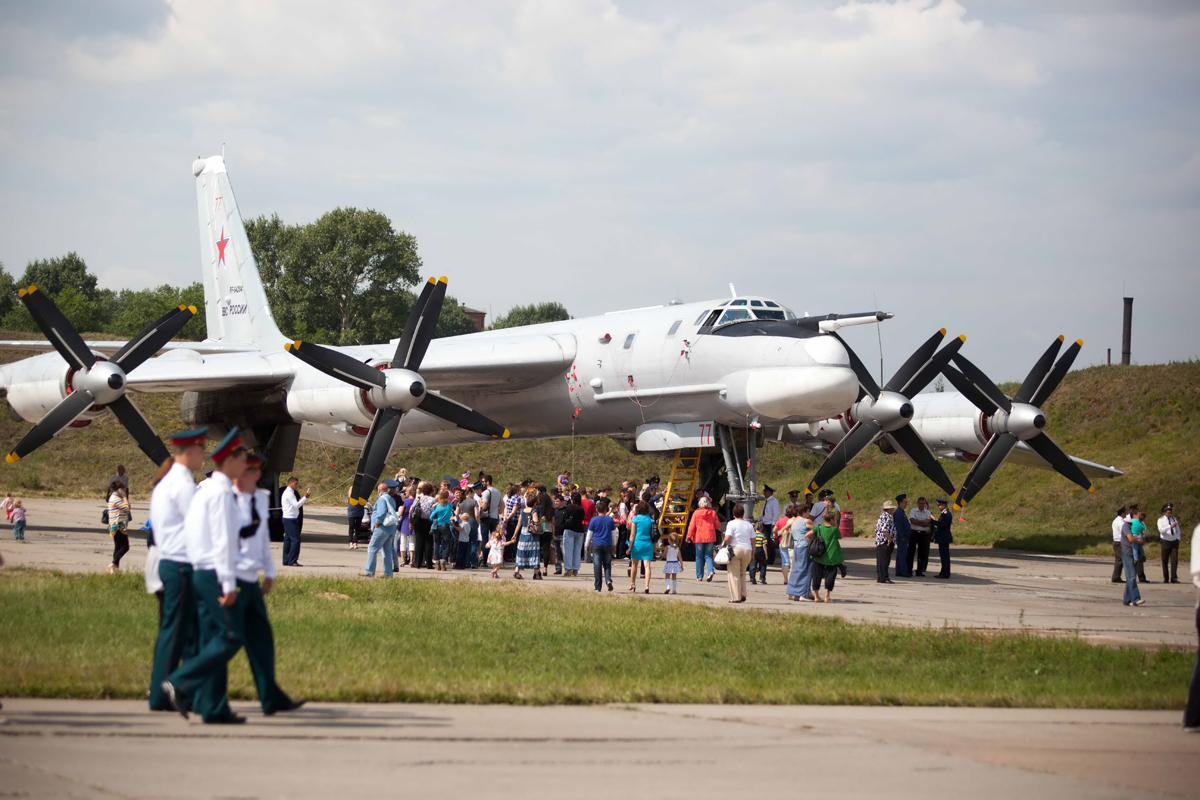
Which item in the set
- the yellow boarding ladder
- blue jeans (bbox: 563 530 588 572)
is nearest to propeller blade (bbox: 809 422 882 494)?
the yellow boarding ladder

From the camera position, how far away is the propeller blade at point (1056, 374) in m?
24.2

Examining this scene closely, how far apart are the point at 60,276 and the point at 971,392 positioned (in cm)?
9582

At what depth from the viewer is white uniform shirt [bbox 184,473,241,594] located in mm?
6242

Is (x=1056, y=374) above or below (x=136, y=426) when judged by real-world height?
above

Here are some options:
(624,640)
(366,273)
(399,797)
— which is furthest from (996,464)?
(366,273)

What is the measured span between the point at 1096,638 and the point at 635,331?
38.4ft

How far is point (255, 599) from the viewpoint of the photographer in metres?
6.55

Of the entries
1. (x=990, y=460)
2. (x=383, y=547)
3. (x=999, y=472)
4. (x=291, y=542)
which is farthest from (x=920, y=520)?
(x=999, y=472)

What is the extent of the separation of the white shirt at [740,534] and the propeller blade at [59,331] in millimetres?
13069

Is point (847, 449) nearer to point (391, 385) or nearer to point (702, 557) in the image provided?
point (702, 557)

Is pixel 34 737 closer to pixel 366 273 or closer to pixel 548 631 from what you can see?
pixel 548 631

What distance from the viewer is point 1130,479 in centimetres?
3256

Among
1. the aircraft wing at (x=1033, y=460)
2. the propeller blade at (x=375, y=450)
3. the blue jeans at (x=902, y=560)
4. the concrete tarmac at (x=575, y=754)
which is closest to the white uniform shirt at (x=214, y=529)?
the concrete tarmac at (x=575, y=754)

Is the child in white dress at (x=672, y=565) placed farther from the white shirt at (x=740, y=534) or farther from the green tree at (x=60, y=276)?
the green tree at (x=60, y=276)
